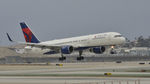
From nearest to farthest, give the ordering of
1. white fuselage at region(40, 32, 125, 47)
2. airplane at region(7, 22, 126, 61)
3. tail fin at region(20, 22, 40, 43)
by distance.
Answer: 1. white fuselage at region(40, 32, 125, 47)
2. airplane at region(7, 22, 126, 61)
3. tail fin at region(20, 22, 40, 43)

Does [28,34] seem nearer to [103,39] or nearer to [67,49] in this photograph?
[67,49]

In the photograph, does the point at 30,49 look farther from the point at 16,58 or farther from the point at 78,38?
the point at 16,58

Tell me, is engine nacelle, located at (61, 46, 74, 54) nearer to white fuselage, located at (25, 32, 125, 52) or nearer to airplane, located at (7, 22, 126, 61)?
airplane, located at (7, 22, 126, 61)

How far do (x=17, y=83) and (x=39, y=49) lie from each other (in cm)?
6718

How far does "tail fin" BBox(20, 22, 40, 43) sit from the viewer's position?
11512 cm

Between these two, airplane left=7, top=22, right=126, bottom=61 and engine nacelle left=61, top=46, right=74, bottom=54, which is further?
engine nacelle left=61, top=46, right=74, bottom=54

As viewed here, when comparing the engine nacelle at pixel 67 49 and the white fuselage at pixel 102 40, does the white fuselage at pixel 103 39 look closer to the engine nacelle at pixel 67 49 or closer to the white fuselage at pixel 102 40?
the white fuselage at pixel 102 40

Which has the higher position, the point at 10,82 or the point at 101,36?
the point at 101,36

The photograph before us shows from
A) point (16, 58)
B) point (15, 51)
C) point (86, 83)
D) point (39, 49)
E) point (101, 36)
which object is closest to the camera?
point (86, 83)

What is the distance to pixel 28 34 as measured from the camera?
11719 cm

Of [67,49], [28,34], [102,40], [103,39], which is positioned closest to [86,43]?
[102,40]

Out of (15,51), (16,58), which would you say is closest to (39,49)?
(16,58)

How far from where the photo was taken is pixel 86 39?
98500mm

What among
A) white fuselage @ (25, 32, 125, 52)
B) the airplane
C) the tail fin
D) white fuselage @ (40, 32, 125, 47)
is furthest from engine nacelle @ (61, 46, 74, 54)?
the tail fin
